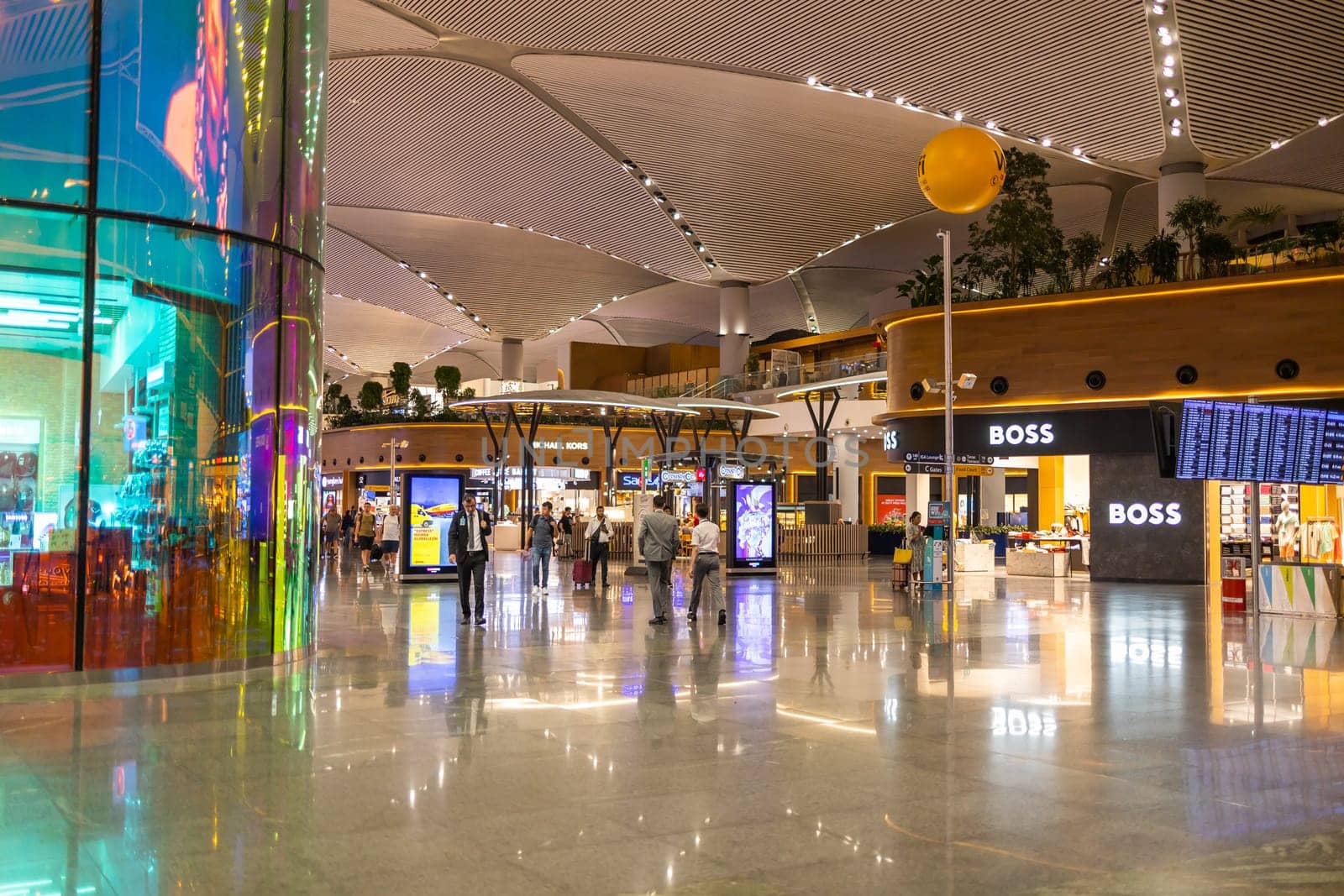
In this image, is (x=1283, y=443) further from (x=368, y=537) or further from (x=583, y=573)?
(x=368, y=537)

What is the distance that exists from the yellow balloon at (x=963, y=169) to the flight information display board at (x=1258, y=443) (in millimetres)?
3614

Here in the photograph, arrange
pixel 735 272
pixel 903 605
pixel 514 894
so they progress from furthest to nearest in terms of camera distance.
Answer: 1. pixel 735 272
2. pixel 903 605
3. pixel 514 894

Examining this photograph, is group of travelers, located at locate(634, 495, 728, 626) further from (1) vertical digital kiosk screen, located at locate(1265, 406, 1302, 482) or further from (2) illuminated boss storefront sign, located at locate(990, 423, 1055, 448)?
(2) illuminated boss storefront sign, located at locate(990, 423, 1055, 448)

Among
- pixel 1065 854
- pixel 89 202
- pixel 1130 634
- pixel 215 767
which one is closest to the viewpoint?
pixel 1065 854

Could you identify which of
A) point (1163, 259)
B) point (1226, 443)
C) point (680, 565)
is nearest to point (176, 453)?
point (1226, 443)

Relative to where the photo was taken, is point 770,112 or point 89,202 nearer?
point 89,202

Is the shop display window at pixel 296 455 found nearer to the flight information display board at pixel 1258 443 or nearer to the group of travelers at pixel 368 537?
the flight information display board at pixel 1258 443

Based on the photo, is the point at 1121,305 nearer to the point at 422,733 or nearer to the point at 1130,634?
the point at 1130,634

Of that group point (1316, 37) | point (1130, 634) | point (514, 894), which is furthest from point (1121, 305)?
point (514, 894)

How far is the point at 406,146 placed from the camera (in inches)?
1407

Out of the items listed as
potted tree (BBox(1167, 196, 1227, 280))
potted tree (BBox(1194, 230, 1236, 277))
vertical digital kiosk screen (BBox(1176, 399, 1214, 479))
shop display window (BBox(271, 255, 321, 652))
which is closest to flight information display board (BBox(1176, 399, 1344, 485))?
vertical digital kiosk screen (BBox(1176, 399, 1214, 479))

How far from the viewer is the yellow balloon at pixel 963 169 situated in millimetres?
14188

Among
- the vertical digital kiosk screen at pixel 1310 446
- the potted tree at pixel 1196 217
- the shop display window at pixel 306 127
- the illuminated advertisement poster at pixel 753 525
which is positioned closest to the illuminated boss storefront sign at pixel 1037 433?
the illuminated advertisement poster at pixel 753 525

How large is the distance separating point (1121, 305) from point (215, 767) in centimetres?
1936
